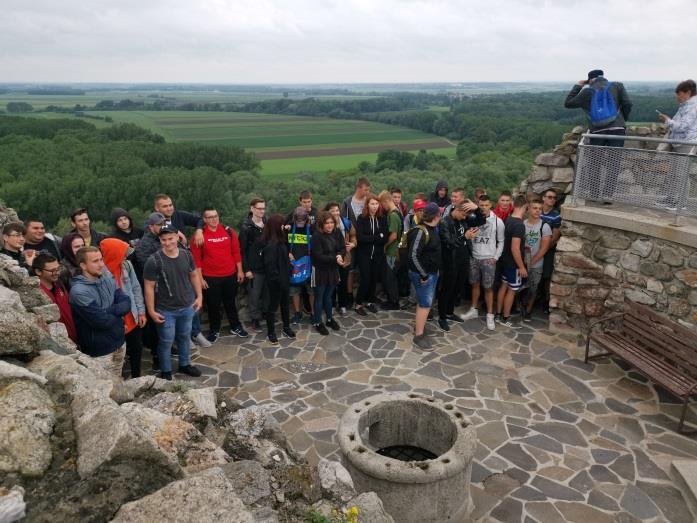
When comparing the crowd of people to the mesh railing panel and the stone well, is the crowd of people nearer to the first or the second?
the mesh railing panel

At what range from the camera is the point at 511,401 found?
601 cm

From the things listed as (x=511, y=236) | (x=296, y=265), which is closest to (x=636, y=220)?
(x=511, y=236)

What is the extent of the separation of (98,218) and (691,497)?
42367mm

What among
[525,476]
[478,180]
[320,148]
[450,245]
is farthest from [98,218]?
[525,476]

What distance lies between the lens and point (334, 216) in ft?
24.4

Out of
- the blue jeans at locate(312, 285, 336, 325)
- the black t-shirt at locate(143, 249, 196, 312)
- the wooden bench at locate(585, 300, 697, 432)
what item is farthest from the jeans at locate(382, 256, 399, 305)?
the black t-shirt at locate(143, 249, 196, 312)

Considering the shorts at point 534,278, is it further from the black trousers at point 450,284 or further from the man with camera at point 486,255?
the black trousers at point 450,284

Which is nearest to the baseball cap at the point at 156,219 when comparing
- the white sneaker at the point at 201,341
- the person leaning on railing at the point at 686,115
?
the white sneaker at the point at 201,341

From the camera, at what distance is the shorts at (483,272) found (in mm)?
7801

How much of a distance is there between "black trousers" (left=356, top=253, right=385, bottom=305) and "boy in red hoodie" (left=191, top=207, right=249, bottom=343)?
1869mm

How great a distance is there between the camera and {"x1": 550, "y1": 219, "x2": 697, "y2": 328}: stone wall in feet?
21.2

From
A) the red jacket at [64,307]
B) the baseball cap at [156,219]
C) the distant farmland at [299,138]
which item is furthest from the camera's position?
the distant farmland at [299,138]

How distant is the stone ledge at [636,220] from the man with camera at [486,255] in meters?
0.97

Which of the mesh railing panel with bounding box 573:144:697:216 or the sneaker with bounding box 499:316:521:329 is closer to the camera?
the mesh railing panel with bounding box 573:144:697:216
